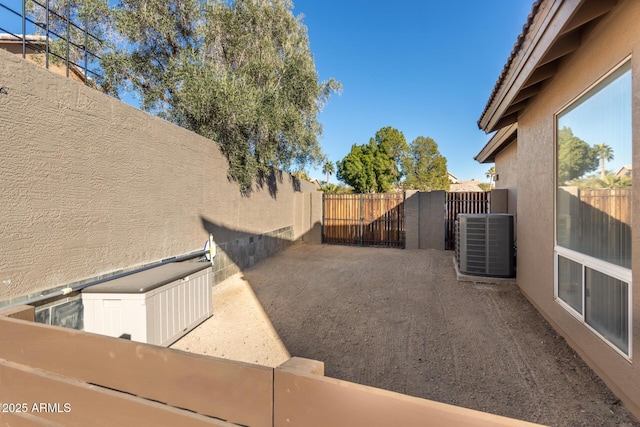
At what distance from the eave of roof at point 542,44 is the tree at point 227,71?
4.48 meters

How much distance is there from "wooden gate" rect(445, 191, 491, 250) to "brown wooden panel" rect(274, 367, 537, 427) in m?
10.7

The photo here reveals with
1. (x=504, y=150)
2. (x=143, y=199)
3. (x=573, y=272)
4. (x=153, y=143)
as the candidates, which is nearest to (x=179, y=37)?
(x=153, y=143)

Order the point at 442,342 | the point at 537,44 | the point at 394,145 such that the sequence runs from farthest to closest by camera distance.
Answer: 1. the point at 394,145
2. the point at 442,342
3. the point at 537,44

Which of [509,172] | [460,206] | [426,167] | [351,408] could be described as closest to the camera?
[351,408]

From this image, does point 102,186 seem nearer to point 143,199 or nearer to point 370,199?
point 143,199

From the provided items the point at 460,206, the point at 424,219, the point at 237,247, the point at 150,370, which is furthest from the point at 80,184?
the point at 460,206

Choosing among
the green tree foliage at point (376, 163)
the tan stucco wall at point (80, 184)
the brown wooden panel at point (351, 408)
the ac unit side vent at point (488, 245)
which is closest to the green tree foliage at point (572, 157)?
the ac unit side vent at point (488, 245)

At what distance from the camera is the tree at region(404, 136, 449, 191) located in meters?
27.9

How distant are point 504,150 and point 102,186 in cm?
1061

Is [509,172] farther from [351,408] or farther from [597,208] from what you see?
[351,408]

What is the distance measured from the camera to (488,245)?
6070 mm

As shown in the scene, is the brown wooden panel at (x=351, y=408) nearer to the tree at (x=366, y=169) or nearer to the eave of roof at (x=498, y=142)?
the eave of roof at (x=498, y=142)

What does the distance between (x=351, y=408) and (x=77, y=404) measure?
130 centimetres

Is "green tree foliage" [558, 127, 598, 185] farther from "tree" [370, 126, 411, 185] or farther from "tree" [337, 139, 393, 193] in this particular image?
"tree" [370, 126, 411, 185]
